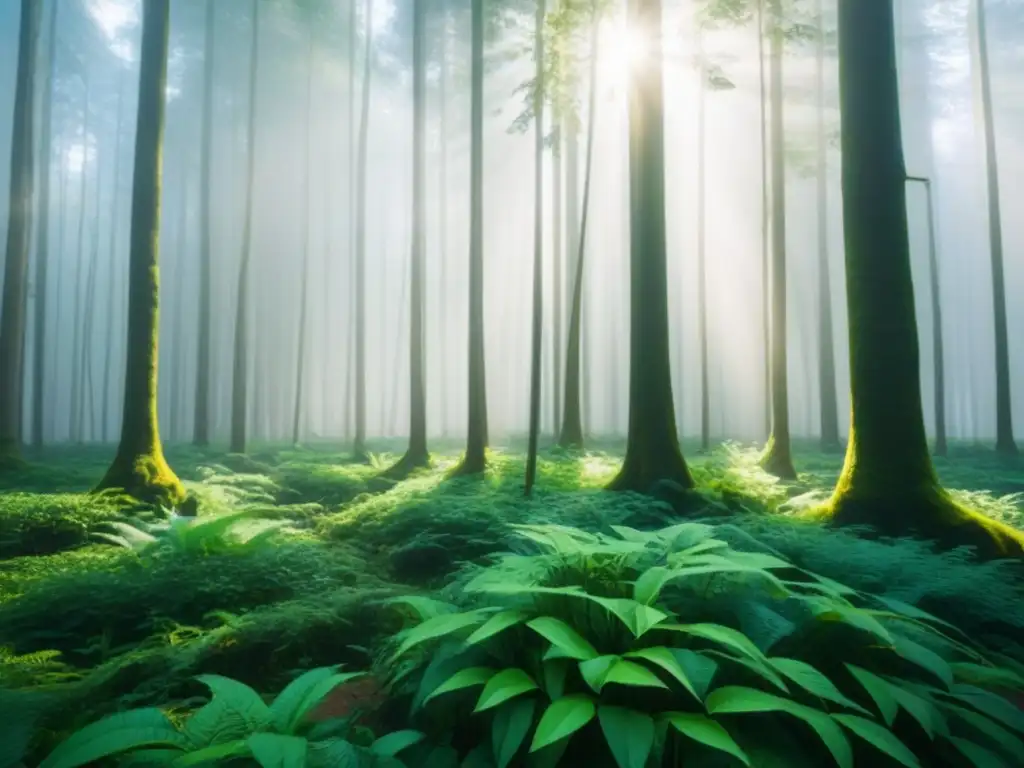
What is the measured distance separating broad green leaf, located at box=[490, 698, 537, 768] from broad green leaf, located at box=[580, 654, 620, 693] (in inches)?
10.8

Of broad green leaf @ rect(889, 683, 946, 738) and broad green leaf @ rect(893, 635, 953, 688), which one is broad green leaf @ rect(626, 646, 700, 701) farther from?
broad green leaf @ rect(893, 635, 953, 688)

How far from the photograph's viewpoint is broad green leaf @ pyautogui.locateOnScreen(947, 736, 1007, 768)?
215 centimetres

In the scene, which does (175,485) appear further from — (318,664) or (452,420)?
(452,420)

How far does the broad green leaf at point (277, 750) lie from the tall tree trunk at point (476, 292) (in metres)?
9.75

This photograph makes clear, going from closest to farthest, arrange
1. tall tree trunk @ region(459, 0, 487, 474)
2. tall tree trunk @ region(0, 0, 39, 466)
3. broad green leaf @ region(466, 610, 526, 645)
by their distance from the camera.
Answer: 1. broad green leaf @ region(466, 610, 526, 645)
2. tall tree trunk @ region(459, 0, 487, 474)
3. tall tree trunk @ region(0, 0, 39, 466)

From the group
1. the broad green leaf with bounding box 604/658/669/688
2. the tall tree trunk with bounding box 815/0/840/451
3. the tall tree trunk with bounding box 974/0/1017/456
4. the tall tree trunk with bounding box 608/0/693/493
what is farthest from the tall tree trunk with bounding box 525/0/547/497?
the tall tree trunk with bounding box 974/0/1017/456

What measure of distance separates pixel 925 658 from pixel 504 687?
6.09ft

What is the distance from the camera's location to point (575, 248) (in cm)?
2262

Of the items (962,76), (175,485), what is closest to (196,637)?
(175,485)

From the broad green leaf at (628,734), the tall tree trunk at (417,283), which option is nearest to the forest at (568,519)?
the broad green leaf at (628,734)

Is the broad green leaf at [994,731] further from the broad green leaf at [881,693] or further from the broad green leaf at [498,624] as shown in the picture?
the broad green leaf at [498,624]

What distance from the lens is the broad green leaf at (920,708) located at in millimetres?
2184

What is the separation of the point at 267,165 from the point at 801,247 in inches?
1353

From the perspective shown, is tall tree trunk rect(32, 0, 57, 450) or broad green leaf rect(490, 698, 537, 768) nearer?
broad green leaf rect(490, 698, 537, 768)
